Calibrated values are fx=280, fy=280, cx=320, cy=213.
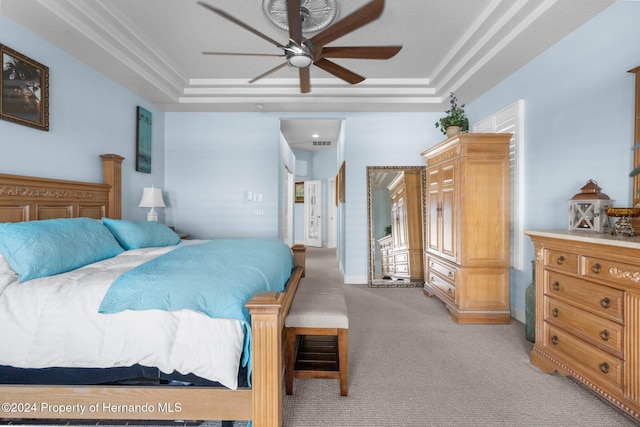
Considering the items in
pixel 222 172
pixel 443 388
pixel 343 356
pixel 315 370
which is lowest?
pixel 443 388

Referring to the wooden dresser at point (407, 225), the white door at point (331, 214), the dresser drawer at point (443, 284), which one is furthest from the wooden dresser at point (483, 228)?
the white door at point (331, 214)

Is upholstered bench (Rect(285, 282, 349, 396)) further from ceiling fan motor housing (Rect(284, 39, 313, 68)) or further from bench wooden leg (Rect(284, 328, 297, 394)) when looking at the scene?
ceiling fan motor housing (Rect(284, 39, 313, 68))

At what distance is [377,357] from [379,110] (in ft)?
11.5

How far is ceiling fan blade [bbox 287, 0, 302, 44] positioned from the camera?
1650 mm

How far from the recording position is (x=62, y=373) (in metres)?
1.37

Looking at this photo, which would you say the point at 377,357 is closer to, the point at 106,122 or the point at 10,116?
the point at 10,116

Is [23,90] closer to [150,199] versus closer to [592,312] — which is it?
[150,199]

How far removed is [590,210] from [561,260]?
1.51 ft

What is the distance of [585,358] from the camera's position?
171cm

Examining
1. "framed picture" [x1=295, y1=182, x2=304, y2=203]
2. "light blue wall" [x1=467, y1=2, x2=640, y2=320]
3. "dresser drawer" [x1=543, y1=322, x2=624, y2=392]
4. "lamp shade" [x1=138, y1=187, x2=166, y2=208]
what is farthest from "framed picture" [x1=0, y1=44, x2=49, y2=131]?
"framed picture" [x1=295, y1=182, x2=304, y2=203]

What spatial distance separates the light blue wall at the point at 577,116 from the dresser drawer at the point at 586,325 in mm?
872

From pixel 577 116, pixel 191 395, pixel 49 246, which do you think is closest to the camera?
pixel 191 395

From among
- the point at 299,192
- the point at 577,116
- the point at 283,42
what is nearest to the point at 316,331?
the point at 577,116

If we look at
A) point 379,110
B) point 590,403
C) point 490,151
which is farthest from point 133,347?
point 379,110
